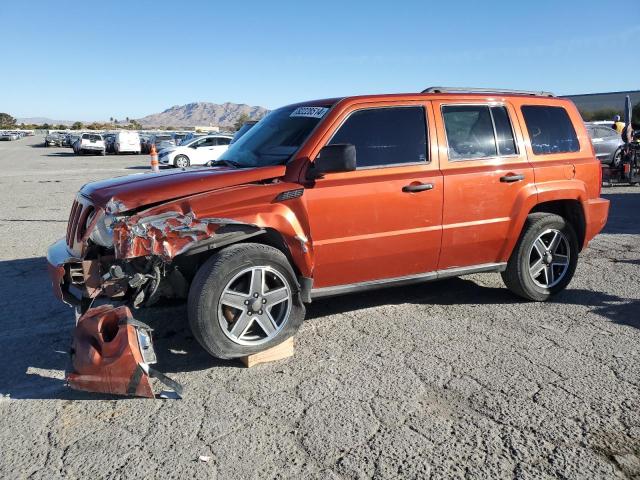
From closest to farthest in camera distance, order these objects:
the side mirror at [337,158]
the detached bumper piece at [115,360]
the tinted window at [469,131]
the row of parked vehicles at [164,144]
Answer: the detached bumper piece at [115,360] → the side mirror at [337,158] → the tinted window at [469,131] → the row of parked vehicles at [164,144]

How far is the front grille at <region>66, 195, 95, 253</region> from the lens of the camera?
412cm

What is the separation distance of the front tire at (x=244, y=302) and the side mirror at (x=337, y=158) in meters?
0.74

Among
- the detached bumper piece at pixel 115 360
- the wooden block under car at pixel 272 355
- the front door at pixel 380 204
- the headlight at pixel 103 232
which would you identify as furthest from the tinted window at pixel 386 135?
the detached bumper piece at pixel 115 360

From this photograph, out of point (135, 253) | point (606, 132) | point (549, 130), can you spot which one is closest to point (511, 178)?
point (549, 130)

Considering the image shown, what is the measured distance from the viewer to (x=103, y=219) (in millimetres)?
3787

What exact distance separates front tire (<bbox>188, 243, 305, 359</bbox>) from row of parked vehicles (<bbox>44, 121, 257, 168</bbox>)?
142 centimetres

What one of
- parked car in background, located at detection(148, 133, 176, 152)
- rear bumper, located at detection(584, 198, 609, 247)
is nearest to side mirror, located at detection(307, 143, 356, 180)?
rear bumper, located at detection(584, 198, 609, 247)

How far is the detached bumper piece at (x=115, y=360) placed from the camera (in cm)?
340

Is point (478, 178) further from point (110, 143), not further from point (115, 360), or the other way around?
point (110, 143)

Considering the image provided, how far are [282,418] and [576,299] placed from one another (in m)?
3.50

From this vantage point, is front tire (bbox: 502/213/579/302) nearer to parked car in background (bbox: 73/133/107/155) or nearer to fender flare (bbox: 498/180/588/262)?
fender flare (bbox: 498/180/588/262)

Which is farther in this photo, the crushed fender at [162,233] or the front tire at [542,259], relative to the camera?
the front tire at [542,259]

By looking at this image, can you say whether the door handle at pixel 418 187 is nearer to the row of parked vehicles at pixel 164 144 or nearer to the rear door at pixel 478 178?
the rear door at pixel 478 178

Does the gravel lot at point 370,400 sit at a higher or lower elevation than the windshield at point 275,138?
lower
